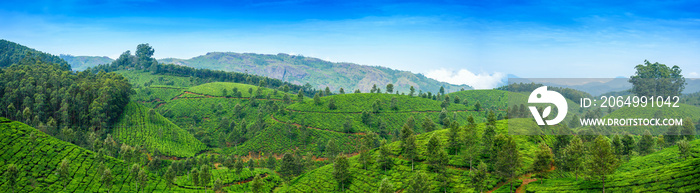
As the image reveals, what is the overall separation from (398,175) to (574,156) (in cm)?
4181

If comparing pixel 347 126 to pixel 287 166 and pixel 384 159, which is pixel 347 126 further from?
pixel 384 159

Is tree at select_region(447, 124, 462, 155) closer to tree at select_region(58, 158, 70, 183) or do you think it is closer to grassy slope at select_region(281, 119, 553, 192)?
grassy slope at select_region(281, 119, 553, 192)

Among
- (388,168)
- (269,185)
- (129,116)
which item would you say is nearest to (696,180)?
(388,168)

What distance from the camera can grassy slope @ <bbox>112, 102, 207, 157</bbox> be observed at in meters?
146

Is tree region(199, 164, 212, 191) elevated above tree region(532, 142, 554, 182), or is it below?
below

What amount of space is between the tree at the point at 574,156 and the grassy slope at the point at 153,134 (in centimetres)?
13704

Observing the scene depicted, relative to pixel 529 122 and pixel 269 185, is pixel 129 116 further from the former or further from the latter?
pixel 529 122

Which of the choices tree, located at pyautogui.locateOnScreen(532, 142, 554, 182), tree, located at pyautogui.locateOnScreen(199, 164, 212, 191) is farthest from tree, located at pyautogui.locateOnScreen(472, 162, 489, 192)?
tree, located at pyautogui.locateOnScreen(199, 164, 212, 191)

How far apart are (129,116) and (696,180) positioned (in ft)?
630

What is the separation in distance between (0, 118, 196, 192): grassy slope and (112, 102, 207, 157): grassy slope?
34.3 metres

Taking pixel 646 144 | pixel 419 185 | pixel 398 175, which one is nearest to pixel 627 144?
pixel 646 144

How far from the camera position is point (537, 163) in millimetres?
76250

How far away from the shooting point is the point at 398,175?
3792 inches

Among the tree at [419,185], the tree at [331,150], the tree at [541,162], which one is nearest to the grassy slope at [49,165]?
the tree at [331,150]
